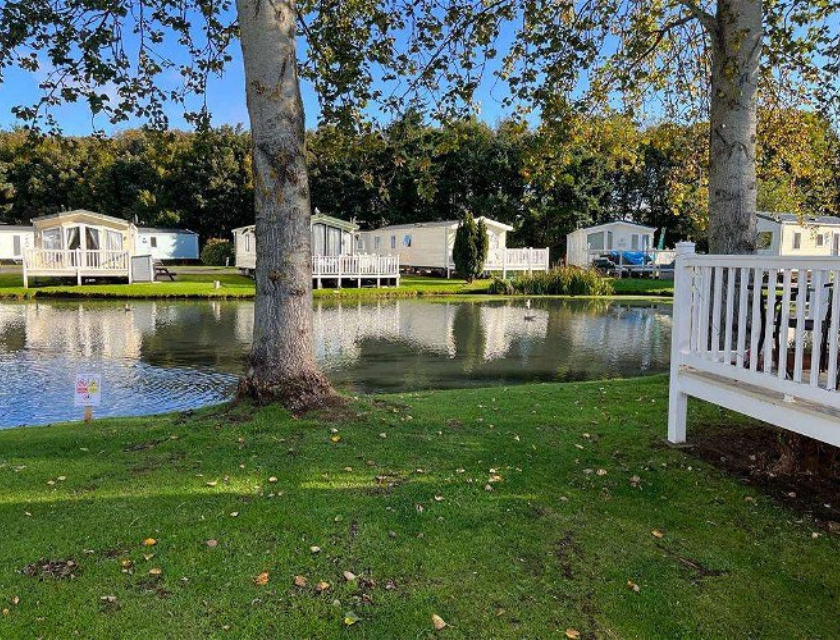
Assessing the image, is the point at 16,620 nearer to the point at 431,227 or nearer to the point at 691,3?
the point at 691,3

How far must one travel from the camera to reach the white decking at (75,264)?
81.6 feet

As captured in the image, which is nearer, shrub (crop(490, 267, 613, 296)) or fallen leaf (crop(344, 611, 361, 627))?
fallen leaf (crop(344, 611, 361, 627))

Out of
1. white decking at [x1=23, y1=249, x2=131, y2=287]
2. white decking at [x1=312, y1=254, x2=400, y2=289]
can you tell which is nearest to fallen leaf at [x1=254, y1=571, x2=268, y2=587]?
white decking at [x1=312, y1=254, x2=400, y2=289]

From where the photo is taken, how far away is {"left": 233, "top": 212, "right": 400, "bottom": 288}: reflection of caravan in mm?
27266

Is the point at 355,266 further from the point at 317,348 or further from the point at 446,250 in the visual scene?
the point at 317,348

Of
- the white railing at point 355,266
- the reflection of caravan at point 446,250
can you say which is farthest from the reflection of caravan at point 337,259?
the reflection of caravan at point 446,250

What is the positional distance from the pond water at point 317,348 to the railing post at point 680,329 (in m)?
4.81

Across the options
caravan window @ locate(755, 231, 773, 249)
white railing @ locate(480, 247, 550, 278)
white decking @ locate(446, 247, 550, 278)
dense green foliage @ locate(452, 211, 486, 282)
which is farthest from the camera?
caravan window @ locate(755, 231, 773, 249)

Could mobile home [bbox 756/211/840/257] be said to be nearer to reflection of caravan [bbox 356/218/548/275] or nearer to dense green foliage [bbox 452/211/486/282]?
reflection of caravan [bbox 356/218/548/275]

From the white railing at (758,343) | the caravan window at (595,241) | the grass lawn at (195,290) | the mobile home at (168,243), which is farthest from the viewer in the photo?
the mobile home at (168,243)

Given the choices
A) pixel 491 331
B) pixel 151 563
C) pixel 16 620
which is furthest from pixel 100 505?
pixel 491 331

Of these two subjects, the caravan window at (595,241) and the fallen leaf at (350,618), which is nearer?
the fallen leaf at (350,618)

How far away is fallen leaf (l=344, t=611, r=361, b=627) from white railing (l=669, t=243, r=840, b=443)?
2483mm

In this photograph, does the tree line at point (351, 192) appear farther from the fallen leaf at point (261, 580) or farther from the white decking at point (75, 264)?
the fallen leaf at point (261, 580)
